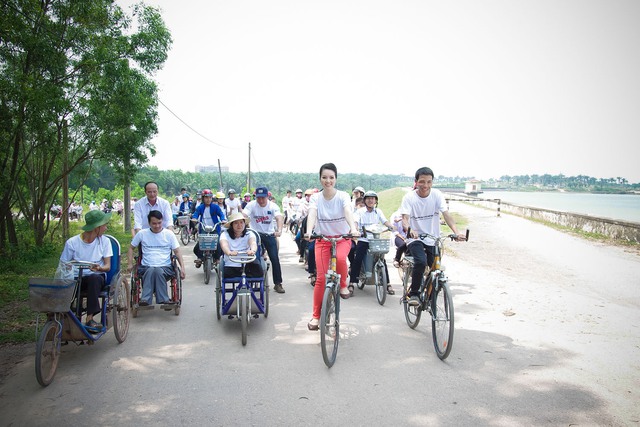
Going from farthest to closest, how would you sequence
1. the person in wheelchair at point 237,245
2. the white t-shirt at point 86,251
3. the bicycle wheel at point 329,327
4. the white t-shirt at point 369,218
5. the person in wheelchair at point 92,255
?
the white t-shirt at point 369,218 → the person in wheelchair at point 237,245 → the white t-shirt at point 86,251 → the person in wheelchair at point 92,255 → the bicycle wheel at point 329,327

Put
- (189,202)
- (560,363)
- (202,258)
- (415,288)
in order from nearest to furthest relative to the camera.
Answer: (560,363) → (415,288) → (202,258) → (189,202)

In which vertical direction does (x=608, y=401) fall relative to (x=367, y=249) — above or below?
below

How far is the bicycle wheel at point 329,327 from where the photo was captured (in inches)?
169

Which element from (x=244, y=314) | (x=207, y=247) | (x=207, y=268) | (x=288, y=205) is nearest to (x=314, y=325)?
(x=244, y=314)

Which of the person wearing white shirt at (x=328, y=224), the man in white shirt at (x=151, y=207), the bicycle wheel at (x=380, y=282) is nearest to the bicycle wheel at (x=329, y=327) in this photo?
the person wearing white shirt at (x=328, y=224)

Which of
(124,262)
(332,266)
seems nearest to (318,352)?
(332,266)

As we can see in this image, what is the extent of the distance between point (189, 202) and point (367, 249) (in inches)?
410

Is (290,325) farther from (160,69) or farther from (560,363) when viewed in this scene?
(160,69)

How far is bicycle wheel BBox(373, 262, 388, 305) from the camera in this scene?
690 cm

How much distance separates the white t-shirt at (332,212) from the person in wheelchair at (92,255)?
2.52 metres

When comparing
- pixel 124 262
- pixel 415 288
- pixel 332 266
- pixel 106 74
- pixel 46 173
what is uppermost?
pixel 106 74

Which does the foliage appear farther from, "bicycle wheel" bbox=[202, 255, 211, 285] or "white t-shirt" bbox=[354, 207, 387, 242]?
"white t-shirt" bbox=[354, 207, 387, 242]

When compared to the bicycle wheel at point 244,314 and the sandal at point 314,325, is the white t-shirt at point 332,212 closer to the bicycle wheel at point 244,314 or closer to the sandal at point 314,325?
the sandal at point 314,325

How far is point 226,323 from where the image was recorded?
5891mm
